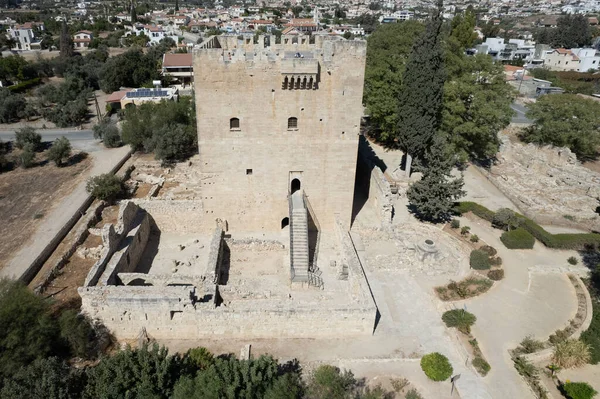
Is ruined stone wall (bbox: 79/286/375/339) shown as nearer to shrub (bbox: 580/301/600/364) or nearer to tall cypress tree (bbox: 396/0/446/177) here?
shrub (bbox: 580/301/600/364)

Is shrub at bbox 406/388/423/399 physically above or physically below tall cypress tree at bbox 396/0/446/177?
below

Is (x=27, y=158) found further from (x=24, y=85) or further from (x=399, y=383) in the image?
(x=24, y=85)

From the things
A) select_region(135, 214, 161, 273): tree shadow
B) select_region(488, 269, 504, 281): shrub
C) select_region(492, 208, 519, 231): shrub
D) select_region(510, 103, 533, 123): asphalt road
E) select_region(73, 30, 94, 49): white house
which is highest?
select_region(73, 30, 94, 49): white house

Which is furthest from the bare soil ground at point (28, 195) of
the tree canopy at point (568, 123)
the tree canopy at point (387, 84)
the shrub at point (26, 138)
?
the tree canopy at point (568, 123)

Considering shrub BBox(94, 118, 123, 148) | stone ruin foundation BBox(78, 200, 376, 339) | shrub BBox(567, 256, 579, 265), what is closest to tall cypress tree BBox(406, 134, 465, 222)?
stone ruin foundation BBox(78, 200, 376, 339)

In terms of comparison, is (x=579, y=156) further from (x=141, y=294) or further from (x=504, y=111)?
(x=141, y=294)

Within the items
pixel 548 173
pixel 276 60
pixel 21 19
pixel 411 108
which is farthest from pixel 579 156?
pixel 21 19
